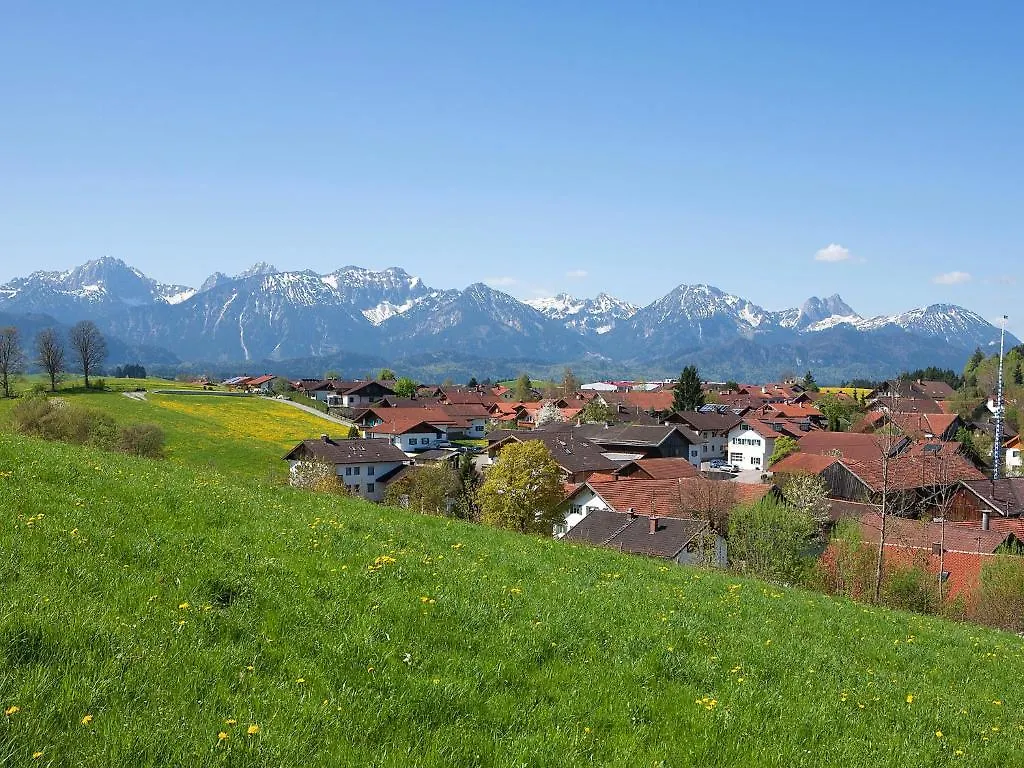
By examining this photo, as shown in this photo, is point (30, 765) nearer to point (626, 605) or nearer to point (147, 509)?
point (147, 509)

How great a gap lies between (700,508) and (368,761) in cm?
4809

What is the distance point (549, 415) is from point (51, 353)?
285 ft

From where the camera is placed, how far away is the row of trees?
103250mm

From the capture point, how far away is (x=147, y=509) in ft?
39.4

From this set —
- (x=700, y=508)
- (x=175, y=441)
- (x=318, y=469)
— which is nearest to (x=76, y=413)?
(x=318, y=469)

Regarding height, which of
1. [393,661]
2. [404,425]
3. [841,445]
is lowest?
[404,425]

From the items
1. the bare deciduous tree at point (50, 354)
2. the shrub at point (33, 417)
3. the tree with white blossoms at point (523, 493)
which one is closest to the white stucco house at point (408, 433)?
the bare deciduous tree at point (50, 354)

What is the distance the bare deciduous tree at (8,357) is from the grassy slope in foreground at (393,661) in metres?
108

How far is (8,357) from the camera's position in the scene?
103125 millimetres

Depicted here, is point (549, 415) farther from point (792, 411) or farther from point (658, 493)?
point (658, 493)

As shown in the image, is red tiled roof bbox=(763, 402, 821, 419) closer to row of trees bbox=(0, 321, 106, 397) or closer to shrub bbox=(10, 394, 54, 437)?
row of trees bbox=(0, 321, 106, 397)

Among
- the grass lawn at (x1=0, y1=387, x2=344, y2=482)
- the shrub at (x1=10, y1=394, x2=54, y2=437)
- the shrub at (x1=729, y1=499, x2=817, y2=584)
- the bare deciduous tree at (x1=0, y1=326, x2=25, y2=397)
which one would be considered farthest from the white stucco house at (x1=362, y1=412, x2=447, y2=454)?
the shrub at (x1=729, y1=499, x2=817, y2=584)

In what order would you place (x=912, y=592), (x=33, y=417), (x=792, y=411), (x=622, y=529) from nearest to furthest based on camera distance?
1. (x=912, y=592)
2. (x=622, y=529)
3. (x=33, y=417)
4. (x=792, y=411)

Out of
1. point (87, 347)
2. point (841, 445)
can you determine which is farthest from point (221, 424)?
point (841, 445)
